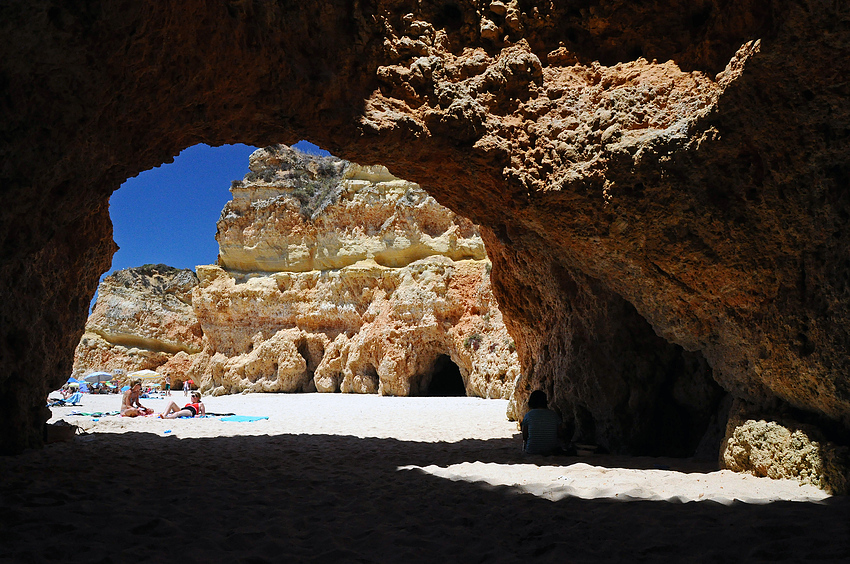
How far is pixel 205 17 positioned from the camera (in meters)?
4.82

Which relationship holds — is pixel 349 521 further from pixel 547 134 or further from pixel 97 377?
pixel 97 377

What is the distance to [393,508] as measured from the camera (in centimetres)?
415

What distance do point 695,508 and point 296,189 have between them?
23.8 metres

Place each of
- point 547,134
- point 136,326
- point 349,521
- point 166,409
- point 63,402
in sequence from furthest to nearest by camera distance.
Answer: point 136,326 < point 63,402 < point 166,409 < point 547,134 < point 349,521

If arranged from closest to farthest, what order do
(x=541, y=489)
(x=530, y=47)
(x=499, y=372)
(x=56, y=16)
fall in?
1. (x=56, y=16)
2. (x=541, y=489)
3. (x=530, y=47)
4. (x=499, y=372)

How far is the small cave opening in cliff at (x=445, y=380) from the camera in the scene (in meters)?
21.1

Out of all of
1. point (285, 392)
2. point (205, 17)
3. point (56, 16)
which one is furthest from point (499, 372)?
point (56, 16)

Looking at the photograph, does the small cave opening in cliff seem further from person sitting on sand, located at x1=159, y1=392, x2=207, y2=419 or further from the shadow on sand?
the shadow on sand

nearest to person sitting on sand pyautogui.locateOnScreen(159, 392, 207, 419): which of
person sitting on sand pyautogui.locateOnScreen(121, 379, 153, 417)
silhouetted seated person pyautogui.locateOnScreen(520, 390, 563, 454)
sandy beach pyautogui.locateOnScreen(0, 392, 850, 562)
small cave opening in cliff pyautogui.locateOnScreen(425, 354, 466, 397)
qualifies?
person sitting on sand pyautogui.locateOnScreen(121, 379, 153, 417)

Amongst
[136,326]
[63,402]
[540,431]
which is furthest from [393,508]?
[136,326]

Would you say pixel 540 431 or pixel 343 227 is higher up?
pixel 343 227

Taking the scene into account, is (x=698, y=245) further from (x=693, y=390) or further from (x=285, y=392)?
(x=285, y=392)

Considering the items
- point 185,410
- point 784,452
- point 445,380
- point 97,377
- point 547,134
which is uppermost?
point 547,134

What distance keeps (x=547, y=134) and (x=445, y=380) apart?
58.6 feet
